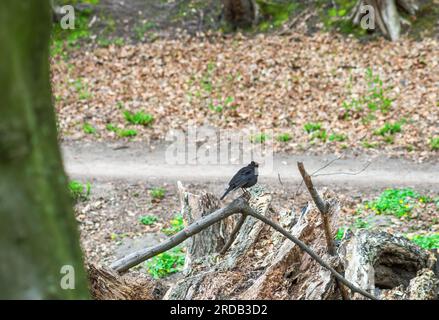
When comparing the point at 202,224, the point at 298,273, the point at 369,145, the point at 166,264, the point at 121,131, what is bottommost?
the point at 166,264

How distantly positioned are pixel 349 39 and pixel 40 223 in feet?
57.1

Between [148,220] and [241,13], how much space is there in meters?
11.0

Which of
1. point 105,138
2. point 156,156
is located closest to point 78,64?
point 105,138

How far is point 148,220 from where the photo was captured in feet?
39.1

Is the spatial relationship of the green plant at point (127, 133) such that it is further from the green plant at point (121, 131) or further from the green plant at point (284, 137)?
the green plant at point (284, 137)

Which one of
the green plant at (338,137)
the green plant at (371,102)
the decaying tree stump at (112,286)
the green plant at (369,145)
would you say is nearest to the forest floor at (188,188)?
the green plant at (369,145)

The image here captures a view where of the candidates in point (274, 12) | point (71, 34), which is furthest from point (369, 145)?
point (71, 34)

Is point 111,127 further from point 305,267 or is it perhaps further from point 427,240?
point 305,267

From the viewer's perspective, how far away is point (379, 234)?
19.8ft

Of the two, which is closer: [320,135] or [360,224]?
[360,224]

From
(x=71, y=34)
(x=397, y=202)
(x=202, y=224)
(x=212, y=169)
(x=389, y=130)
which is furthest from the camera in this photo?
(x=71, y=34)

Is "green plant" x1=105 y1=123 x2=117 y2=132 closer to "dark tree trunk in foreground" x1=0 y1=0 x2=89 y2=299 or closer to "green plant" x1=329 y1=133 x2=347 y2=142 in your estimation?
"green plant" x1=329 y1=133 x2=347 y2=142

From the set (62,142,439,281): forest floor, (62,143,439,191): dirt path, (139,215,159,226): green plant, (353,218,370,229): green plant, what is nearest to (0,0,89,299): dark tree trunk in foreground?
(62,142,439,281): forest floor
